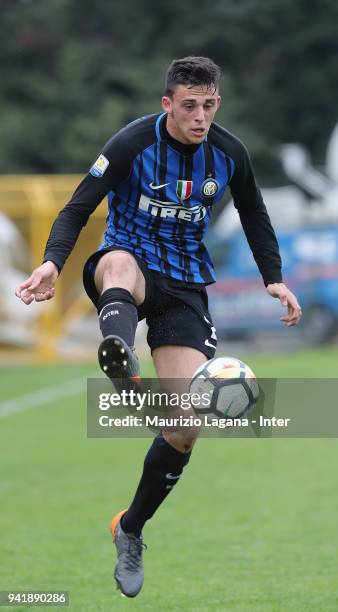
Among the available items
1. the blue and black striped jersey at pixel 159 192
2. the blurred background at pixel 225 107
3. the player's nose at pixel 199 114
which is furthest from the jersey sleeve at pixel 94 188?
the blurred background at pixel 225 107

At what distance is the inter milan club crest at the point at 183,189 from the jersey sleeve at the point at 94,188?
10.7 inches

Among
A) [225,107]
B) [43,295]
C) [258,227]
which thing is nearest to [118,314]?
[43,295]

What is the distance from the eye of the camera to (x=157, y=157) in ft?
20.8

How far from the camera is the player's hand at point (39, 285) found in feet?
19.4

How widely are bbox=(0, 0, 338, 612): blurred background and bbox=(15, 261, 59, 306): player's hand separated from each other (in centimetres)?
188

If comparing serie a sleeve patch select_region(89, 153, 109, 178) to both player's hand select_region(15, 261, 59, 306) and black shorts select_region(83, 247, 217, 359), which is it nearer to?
black shorts select_region(83, 247, 217, 359)

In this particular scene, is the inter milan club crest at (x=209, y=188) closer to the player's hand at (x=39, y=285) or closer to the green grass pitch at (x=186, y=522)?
the player's hand at (x=39, y=285)

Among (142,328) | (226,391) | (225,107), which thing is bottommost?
(142,328)

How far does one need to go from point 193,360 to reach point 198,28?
1346 inches

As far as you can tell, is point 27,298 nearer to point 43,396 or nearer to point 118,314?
point 118,314

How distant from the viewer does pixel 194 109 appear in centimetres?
619

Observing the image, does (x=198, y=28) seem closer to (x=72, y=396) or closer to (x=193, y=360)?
(x=72, y=396)

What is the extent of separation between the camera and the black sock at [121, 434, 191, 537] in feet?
21.2

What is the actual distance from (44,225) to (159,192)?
62.6 feet
